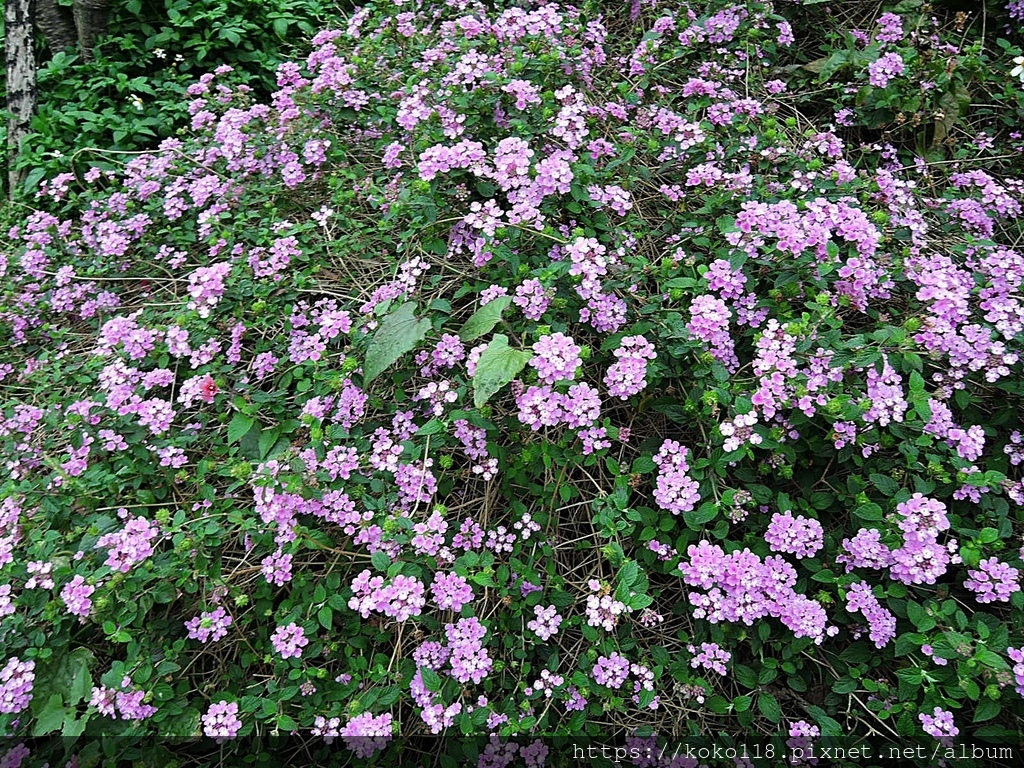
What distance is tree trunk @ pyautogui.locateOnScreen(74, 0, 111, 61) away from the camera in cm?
397

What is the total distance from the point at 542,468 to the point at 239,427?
96 cm

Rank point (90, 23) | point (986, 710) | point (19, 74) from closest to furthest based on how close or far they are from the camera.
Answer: point (986, 710), point (19, 74), point (90, 23)

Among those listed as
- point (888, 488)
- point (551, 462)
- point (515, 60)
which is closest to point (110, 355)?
point (551, 462)

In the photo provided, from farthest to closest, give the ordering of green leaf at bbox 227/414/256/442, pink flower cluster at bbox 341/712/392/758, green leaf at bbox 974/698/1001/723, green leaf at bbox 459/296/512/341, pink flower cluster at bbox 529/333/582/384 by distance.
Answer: green leaf at bbox 227/414/256/442 < green leaf at bbox 459/296/512/341 < pink flower cluster at bbox 529/333/582/384 < pink flower cluster at bbox 341/712/392/758 < green leaf at bbox 974/698/1001/723

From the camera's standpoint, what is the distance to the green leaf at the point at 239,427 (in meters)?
2.09

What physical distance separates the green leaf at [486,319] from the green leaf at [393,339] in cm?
13

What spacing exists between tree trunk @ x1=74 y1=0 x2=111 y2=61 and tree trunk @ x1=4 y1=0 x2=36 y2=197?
0.37 metres

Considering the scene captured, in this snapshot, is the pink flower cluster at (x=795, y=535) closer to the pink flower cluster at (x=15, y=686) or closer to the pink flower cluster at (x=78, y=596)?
the pink flower cluster at (x=78, y=596)

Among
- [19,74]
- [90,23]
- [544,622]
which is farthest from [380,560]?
[90,23]

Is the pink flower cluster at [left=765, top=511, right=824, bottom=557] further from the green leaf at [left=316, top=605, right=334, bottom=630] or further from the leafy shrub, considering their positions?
the leafy shrub

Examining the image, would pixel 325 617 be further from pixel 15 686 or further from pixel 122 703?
pixel 15 686

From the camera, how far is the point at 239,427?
2098 mm

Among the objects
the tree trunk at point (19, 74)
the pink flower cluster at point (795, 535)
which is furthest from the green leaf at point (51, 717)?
the tree trunk at point (19, 74)

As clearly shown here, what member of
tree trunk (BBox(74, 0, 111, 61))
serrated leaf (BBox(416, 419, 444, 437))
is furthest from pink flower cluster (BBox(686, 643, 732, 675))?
tree trunk (BBox(74, 0, 111, 61))
